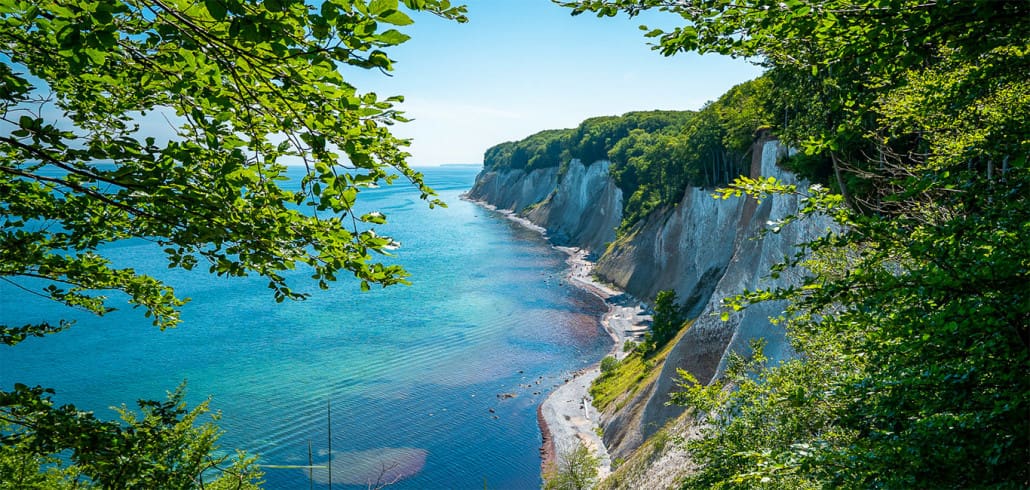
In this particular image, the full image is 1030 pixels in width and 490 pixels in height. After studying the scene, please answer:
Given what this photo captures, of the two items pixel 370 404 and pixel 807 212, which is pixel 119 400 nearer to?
pixel 370 404

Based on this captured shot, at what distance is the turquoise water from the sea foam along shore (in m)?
1.26

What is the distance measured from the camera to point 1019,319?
5691mm

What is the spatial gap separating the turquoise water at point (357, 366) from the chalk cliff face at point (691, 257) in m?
7.43

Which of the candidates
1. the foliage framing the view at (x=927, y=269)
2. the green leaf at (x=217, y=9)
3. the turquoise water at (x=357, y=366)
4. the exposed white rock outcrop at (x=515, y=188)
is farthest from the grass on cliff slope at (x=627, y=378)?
the exposed white rock outcrop at (x=515, y=188)

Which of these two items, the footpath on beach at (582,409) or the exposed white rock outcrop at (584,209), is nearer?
the footpath on beach at (582,409)

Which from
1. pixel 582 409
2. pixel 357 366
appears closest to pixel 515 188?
pixel 357 366

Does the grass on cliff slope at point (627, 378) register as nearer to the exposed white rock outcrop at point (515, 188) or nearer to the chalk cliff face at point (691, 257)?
the chalk cliff face at point (691, 257)

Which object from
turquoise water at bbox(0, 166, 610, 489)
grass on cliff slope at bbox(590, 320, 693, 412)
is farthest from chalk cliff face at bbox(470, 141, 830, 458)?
turquoise water at bbox(0, 166, 610, 489)

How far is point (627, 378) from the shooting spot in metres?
40.7

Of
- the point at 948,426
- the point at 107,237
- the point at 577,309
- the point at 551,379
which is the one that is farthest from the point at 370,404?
the point at 948,426

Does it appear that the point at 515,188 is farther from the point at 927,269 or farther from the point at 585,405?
the point at 927,269

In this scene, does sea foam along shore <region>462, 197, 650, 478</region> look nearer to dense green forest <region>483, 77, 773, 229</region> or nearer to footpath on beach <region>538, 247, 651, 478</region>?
footpath on beach <region>538, 247, 651, 478</region>

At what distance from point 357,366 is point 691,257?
3363 centimetres

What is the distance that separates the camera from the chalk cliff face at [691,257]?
27109 mm
